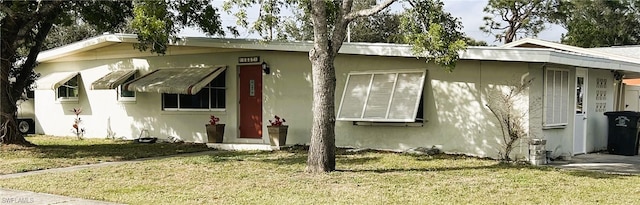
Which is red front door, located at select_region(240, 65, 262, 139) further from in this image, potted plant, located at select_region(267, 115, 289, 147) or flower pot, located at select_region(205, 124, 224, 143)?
potted plant, located at select_region(267, 115, 289, 147)

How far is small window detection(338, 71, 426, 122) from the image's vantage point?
41.8ft

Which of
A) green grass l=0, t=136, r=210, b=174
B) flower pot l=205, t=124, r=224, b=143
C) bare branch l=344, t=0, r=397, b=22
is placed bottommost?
green grass l=0, t=136, r=210, b=174

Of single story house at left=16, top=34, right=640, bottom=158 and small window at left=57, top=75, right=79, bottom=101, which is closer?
single story house at left=16, top=34, right=640, bottom=158

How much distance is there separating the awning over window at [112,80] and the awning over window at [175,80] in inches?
14.2

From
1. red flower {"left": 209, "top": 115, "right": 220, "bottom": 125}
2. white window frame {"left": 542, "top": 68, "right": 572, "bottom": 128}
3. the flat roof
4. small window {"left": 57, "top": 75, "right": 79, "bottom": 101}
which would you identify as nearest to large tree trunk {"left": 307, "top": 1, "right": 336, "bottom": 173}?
the flat roof

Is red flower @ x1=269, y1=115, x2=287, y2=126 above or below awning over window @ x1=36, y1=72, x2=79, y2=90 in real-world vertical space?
below

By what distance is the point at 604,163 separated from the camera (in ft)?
38.9

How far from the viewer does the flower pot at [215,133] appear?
15258 mm

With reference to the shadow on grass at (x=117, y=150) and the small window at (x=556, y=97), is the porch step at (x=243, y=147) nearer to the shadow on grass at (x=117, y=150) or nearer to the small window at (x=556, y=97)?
the shadow on grass at (x=117, y=150)

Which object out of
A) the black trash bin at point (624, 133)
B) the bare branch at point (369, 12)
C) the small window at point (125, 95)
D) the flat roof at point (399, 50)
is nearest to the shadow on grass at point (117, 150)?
the small window at point (125, 95)

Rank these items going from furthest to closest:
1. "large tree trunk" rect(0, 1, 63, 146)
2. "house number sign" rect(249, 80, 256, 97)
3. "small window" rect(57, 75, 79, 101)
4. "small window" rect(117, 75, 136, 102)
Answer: "small window" rect(57, 75, 79, 101) < "small window" rect(117, 75, 136, 102) < "house number sign" rect(249, 80, 256, 97) < "large tree trunk" rect(0, 1, 63, 146)

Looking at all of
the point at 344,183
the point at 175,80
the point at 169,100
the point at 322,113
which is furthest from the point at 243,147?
the point at 344,183

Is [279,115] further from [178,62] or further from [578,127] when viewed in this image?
[578,127]

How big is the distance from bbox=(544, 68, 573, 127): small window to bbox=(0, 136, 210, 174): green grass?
25.9ft
